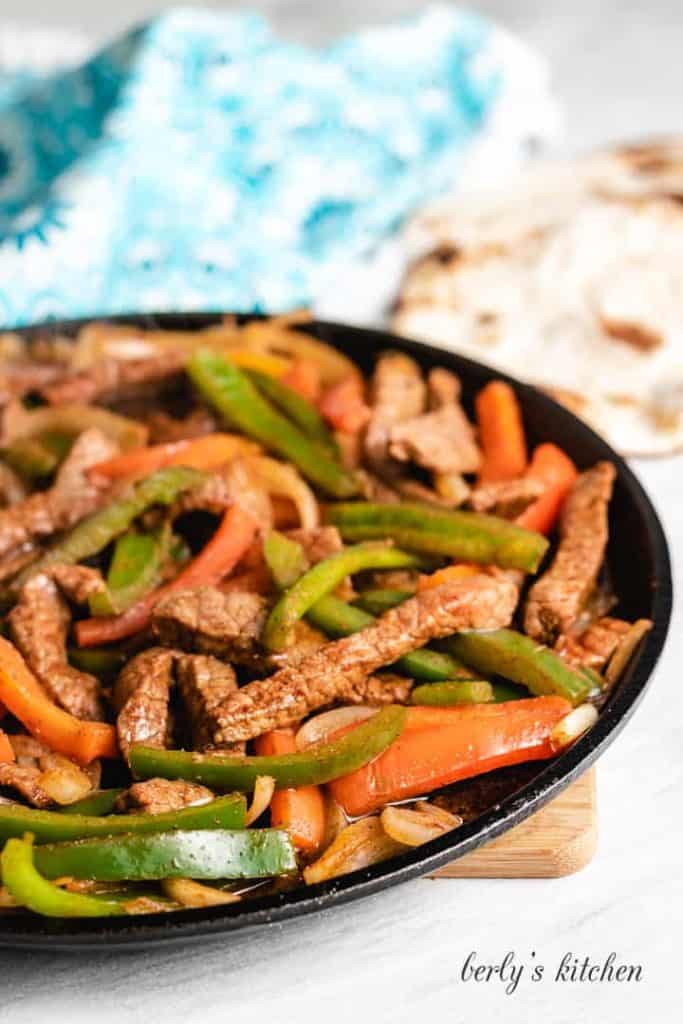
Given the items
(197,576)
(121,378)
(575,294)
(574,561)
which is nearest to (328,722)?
(197,576)

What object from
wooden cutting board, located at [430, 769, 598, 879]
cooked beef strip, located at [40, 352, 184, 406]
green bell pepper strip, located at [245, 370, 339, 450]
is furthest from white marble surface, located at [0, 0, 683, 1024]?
cooked beef strip, located at [40, 352, 184, 406]

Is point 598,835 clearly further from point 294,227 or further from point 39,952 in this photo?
point 294,227

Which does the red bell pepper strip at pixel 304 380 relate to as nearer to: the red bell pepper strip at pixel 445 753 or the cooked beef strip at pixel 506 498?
the cooked beef strip at pixel 506 498

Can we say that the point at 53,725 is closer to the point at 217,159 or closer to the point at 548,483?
the point at 548,483

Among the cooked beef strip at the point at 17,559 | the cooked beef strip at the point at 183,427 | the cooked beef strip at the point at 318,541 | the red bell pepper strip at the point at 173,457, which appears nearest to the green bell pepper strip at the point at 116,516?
the cooked beef strip at the point at 17,559

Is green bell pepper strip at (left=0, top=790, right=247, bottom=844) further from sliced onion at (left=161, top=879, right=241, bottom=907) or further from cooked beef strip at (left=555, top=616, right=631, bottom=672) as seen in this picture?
cooked beef strip at (left=555, top=616, right=631, bottom=672)

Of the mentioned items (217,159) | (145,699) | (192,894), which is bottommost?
(192,894)

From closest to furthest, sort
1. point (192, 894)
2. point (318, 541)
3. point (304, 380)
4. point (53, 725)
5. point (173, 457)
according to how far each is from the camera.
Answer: point (192, 894) < point (53, 725) < point (318, 541) < point (173, 457) < point (304, 380)

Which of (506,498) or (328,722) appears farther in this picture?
(506,498)
